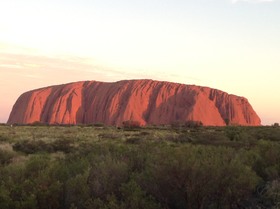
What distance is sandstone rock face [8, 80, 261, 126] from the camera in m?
96.1

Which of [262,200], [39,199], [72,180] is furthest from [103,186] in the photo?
[262,200]

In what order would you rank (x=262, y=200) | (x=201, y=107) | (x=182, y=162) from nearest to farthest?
(x=182, y=162), (x=262, y=200), (x=201, y=107)

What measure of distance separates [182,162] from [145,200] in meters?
1.00

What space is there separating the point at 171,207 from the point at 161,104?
304ft

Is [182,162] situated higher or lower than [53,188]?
higher

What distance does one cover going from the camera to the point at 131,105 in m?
97.4

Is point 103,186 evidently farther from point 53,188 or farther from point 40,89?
point 40,89

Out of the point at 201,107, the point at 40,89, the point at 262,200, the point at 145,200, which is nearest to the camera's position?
the point at 145,200

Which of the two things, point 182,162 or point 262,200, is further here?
point 262,200

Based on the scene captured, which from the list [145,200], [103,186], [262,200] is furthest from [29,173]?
[262,200]

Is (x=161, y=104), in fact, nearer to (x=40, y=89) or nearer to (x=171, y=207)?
(x=40, y=89)

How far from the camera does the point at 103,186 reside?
6883 millimetres

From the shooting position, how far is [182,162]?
652 cm

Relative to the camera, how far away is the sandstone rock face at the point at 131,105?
3784 inches
